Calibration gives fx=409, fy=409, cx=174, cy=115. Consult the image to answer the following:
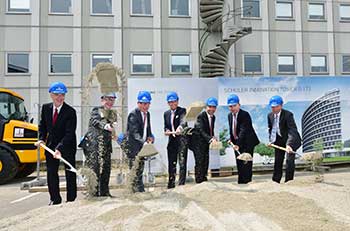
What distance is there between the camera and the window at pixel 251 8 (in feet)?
67.3

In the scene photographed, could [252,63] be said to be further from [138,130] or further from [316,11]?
[138,130]

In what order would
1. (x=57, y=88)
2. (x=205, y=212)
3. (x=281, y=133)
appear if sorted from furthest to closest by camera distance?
1. (x=281, y=133)
2. (x=57, y=88)
3. (x=205, y=212)

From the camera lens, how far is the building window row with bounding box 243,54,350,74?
20.3m

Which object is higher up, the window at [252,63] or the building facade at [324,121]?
the window at [252,63]

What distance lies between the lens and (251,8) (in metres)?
20.6

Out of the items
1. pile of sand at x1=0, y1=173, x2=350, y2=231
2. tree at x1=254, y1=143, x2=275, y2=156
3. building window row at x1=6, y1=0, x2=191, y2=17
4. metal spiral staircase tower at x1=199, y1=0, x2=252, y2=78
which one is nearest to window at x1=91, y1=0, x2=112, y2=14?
building window row at x1=6, y1=0, x2=191, y2=17

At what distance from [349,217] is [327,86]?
8.30 m

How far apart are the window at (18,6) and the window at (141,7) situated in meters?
4.83

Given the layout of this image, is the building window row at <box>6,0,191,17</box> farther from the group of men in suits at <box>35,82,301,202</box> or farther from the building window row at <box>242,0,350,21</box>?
the group of men in suits at <box>35,82,301,202</box>

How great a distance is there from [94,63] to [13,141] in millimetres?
8577

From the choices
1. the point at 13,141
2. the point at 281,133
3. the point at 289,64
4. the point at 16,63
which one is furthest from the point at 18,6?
the point at 281,133

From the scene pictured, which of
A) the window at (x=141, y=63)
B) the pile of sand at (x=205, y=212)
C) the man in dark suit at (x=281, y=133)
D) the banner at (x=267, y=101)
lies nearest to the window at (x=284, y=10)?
the window at (x=141, y=63)

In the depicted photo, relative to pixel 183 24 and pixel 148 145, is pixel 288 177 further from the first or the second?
pixel 183 24

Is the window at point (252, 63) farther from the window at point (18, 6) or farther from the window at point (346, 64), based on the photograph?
the window at point (18, 6)
